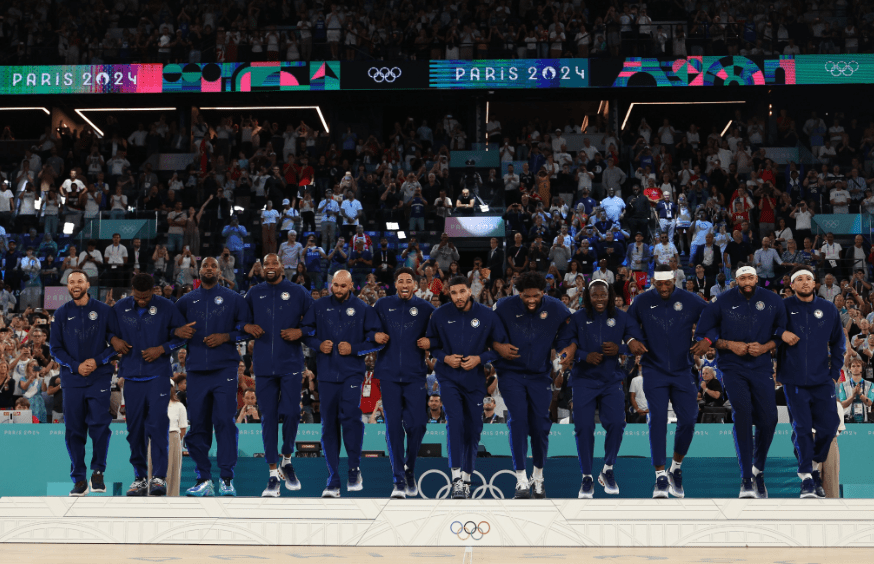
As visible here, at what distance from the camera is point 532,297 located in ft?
27.9

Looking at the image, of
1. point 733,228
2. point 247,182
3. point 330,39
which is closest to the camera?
point 733,228

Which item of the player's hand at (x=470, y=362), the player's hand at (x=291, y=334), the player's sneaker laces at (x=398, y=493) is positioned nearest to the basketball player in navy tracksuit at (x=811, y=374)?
the player's hand at (x=470, y=362)

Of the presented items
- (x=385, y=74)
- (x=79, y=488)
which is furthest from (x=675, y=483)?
(x=385, y=74)

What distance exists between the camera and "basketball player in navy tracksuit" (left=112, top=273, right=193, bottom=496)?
8.47m

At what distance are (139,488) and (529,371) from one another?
3.77 meters

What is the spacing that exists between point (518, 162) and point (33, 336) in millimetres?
13107

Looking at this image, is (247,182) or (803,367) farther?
(247,182)

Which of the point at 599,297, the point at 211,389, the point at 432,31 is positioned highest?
the point at 432,31

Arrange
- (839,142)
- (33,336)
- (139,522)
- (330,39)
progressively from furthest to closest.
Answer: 1. (330,39)
2. (839,142)
3. (33,336)
4. (139,522)

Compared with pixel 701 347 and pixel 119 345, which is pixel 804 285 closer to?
pixel 701 347

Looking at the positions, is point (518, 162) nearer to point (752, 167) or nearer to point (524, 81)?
point (524, 81)

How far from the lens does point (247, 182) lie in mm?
22562

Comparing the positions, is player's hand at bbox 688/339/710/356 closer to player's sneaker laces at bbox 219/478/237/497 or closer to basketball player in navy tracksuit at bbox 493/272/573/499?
basketball player in navy tracksuit at bbox 493/272/573/499

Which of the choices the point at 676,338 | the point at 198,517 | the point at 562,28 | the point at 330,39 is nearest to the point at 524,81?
the point at 562,28
